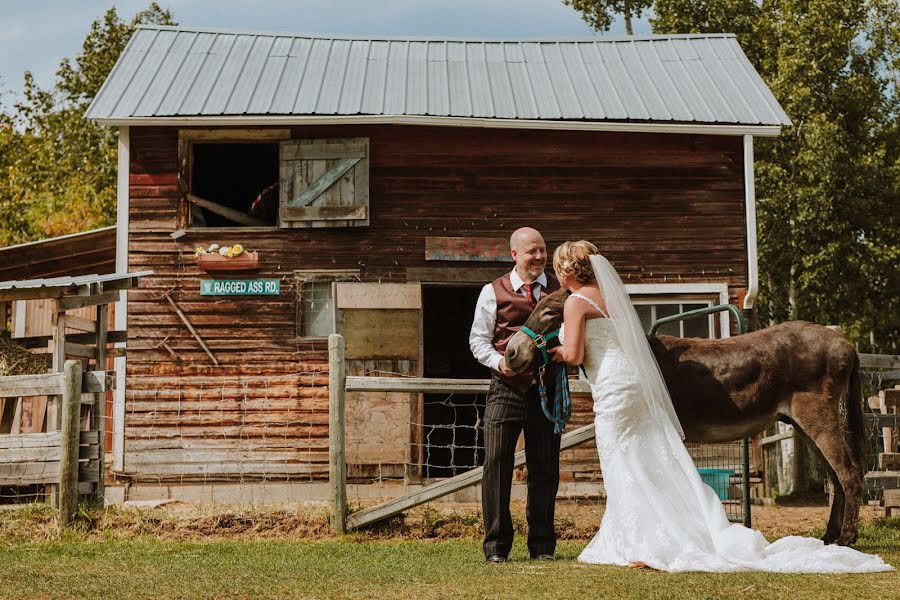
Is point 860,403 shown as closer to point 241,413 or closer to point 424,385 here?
point 424,385

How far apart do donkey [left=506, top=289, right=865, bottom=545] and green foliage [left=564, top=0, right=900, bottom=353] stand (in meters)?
13.8

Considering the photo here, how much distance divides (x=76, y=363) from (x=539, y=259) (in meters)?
3.86

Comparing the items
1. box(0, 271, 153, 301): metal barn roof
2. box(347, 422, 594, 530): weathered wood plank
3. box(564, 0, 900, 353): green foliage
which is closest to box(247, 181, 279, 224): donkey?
box(0, 271, 153, 301): metal barn roof

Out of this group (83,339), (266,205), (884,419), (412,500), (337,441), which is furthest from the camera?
(266,205)

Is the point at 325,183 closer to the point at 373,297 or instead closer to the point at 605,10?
the point at 373,297

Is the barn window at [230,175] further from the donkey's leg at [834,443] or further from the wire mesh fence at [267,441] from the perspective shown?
the donkey's leg at [834,443]

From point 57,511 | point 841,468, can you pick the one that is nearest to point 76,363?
point 57,511

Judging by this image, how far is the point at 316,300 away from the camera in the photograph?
11219 millimetres

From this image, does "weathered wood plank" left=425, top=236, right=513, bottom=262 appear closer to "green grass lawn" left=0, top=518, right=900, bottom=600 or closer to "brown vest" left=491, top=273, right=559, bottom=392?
"green grass lawn" left=0, top=518, right=900, bottom=600

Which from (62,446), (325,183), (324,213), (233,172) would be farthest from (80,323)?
(62,446)

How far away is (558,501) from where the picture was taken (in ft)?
29.4

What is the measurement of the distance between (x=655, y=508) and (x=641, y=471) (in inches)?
9.1

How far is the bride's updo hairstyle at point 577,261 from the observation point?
5.52 metres

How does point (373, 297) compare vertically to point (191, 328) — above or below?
above
